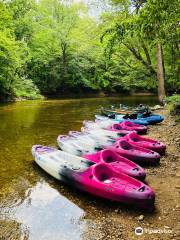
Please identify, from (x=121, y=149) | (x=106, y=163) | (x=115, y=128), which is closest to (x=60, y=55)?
(x=115, y=128)

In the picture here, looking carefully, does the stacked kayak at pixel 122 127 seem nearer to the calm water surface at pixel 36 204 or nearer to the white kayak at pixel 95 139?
the white kayak at pixel 95 139

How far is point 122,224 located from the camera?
4.59 metres

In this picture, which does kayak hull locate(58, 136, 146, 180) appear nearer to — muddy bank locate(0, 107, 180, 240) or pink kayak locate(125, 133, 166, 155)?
muddy bank locate(0, 107, 180, 240)

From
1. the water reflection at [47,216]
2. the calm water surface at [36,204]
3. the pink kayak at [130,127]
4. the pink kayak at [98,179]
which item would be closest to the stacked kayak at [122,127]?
the pink kayak at [130,127]

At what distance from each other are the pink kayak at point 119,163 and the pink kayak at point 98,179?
0.30 metres

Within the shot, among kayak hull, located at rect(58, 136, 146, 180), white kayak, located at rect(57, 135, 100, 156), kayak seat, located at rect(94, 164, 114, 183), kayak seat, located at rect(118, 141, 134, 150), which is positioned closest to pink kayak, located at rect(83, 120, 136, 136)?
white kayak, located at rect(57, 135, 100, 156)

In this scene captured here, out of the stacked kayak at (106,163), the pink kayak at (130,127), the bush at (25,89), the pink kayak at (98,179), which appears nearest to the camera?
the pink kayak at (98,179)

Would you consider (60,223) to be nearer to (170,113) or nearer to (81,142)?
(81,142)

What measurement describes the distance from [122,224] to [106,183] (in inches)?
34.2

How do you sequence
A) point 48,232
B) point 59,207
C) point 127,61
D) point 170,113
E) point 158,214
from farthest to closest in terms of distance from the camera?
point 127,61
point 170,113
point 59,207
point 158,214
point 48,232

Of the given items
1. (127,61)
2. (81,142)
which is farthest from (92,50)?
(81,142)

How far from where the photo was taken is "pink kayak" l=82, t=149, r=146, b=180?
5885mm

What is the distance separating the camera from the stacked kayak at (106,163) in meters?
5.07

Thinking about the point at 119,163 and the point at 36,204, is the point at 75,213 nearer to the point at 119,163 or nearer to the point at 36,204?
the point at 36,204
